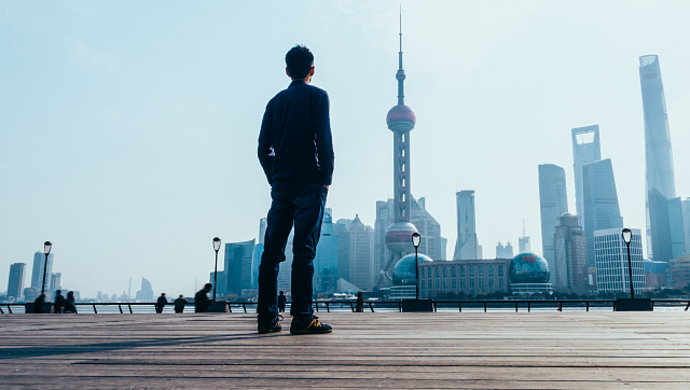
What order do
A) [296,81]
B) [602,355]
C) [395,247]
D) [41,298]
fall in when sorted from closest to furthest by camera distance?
[602,355] < [296,81] < [41,298] < [395,247]

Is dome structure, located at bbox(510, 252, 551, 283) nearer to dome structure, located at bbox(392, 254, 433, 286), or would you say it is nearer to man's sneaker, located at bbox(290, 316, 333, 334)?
dome structure, located at bbox(392, 254, 433, 286)

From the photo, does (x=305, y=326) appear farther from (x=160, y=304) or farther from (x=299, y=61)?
(x=160, y=304)

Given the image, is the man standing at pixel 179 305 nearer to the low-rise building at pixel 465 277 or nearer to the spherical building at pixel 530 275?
the spherical building at pixel 530 275

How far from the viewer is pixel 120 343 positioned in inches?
153

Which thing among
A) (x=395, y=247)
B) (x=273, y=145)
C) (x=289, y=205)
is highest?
(x=395, y=247)

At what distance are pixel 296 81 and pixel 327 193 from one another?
133cm

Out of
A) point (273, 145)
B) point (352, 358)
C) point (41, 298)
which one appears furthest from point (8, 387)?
point (41, 298)

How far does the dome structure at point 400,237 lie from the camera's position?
19412cm

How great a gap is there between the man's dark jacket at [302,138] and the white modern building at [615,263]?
18031 cm

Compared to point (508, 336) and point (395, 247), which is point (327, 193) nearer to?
point (508, 336)

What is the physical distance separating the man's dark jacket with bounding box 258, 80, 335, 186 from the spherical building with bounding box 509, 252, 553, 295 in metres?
144

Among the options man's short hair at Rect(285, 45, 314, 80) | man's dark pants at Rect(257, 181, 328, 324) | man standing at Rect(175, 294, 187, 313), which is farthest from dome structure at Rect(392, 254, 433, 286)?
man's dark pants at Rect(257, 181, 328, 324)

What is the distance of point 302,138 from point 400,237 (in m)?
191

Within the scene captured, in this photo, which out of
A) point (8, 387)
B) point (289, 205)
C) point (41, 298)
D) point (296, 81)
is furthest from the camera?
point (41, 298)
